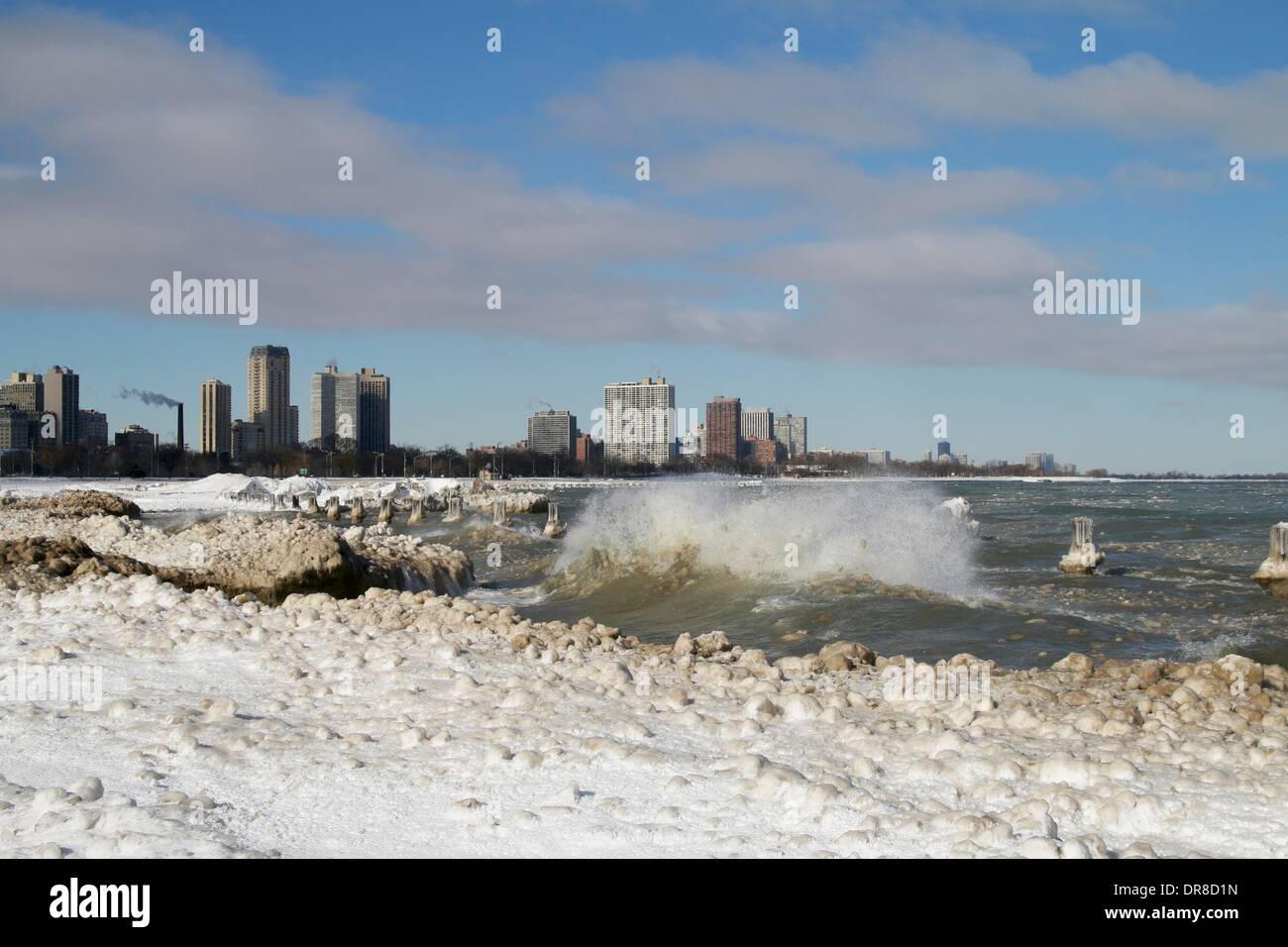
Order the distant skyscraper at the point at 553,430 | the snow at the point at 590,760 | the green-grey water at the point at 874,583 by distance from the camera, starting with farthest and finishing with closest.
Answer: the distant skyscraper at the point at 553,430 < the green-grey water at the point at 874,583 < the snow at the point at 590,760

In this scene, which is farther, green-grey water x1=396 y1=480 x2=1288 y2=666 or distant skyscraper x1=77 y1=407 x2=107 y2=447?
distant skyscraper x1=77 y1=407 x2=107 y2=447

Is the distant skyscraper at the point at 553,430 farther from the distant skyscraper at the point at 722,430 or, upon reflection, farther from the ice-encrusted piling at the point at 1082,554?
the ice-encrusted piling at the point at 1082,554

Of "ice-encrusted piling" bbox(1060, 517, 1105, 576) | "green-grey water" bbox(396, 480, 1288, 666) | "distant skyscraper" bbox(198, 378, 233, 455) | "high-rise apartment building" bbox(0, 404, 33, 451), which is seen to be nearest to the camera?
"green-grey water" bbox(396, 480, 1288, 666)

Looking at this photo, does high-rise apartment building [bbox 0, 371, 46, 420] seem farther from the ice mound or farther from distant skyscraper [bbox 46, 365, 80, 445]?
the ice mound

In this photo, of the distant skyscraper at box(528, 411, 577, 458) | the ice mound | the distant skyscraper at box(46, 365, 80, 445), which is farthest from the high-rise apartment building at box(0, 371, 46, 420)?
the ice mound

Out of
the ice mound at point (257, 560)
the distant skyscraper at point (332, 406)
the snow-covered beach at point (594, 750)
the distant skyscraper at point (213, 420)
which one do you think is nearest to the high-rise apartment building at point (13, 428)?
the distant skyscraper at point (213, 420)
